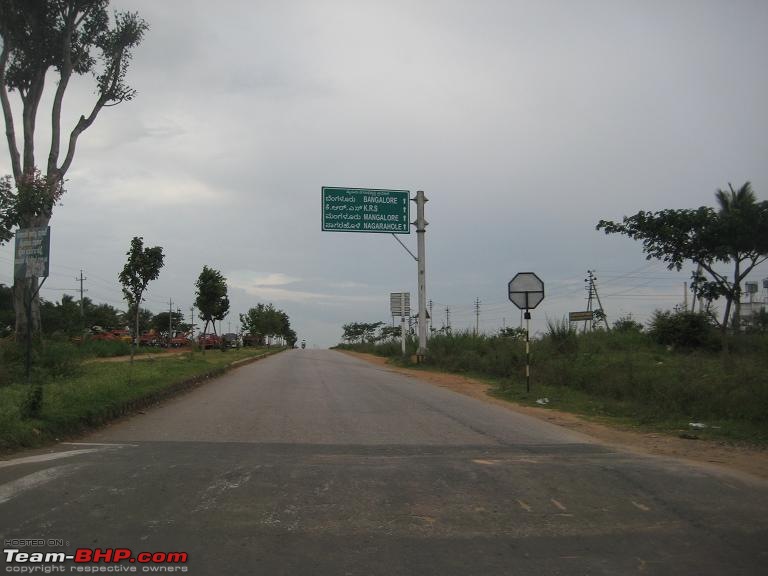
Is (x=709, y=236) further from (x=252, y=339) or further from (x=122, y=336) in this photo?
(x=252, y=339)

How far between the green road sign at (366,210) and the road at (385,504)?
699 inches

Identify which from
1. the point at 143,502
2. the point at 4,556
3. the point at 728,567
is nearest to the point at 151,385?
the point at 143,502

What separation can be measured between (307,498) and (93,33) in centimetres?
2807

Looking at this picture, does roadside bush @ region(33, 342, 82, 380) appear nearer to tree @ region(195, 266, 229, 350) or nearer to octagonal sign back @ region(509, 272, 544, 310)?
octagonal sign back @ region(509, 272, 544, 310)

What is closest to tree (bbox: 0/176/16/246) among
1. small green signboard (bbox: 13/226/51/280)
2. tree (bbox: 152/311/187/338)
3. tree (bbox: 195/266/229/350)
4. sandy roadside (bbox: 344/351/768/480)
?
small green signboard (bbox: 13/226/51/280)

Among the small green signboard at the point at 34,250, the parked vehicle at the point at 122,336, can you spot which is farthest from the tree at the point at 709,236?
the parked vehicle at the point at 122,336

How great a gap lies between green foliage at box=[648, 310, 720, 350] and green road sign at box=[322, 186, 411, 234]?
1177cm

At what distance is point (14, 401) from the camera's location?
33.6 ft

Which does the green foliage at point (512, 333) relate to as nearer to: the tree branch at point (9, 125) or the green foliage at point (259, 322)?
the tree branch at point (9, 125)

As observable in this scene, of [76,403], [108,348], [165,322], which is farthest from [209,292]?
[165,322]

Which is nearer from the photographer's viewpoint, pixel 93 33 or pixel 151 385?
pixel 151 385

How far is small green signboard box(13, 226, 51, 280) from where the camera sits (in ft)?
40.9

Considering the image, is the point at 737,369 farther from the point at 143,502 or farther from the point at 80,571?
the point at 80,571

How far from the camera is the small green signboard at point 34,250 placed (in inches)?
491
